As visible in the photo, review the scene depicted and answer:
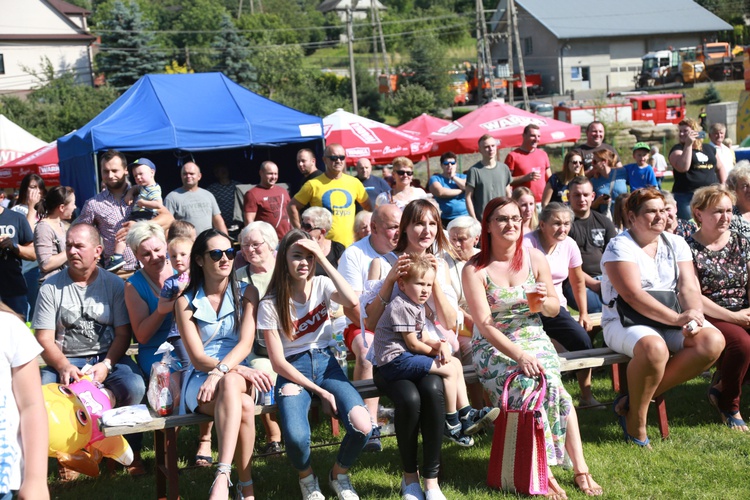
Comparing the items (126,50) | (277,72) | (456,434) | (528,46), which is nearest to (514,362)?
(456,434)

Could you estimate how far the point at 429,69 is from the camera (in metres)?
48.5

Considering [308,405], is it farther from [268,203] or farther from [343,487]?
[268,203]

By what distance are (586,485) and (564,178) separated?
4.35m

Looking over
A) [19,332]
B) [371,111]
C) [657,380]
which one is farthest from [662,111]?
[19,332]

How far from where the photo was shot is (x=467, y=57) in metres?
66.4

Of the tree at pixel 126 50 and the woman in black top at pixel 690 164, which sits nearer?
the woman in black top at pixel 690 164

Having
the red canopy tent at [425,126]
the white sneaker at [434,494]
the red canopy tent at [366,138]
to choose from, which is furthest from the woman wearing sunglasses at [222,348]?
the red canopy tent at [425,126]

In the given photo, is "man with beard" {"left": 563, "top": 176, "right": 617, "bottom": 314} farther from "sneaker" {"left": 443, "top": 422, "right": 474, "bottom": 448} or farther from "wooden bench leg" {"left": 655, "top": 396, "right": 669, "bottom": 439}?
"sneaker" {"left": 443, "top": 422, "right": 474, "bottom": 448}

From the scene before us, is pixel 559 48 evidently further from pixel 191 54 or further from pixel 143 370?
pixel 143 370

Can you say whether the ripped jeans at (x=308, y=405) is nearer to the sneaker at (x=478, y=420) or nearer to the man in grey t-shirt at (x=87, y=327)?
the sneaker at (x=478, y=420)

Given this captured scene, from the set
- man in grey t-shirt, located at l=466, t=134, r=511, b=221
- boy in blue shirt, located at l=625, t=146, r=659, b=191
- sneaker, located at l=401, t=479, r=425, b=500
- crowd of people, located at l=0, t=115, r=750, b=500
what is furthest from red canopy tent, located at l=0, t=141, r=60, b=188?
sneaker, located at l=401, t=479, r=425, b=500

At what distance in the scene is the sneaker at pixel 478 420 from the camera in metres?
4.05

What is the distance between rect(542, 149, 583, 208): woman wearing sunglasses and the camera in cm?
778

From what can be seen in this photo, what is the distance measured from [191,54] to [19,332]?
5536 cm
